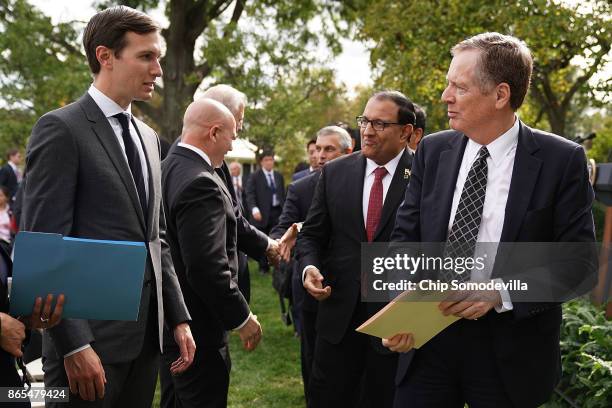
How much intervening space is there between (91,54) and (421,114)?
2.94 meters

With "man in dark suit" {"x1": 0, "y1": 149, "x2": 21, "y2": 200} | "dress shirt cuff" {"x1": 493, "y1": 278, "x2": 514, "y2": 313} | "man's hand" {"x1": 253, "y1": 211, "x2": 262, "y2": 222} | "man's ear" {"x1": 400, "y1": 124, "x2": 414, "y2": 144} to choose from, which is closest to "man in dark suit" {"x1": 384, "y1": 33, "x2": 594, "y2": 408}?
"dress shirt cuff" {"x1": 493, "y1": 278, "x2": 514, "y2": 313}

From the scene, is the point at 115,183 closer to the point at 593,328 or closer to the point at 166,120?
the point at 593,328

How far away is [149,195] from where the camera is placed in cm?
302

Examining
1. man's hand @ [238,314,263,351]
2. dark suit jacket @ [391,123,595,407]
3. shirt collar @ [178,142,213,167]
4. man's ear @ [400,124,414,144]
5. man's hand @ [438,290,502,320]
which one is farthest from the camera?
man's ear @ [400,124,414,144]

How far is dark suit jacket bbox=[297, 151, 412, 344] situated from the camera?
14.6 ft

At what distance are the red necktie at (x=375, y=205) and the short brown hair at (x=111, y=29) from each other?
1.97 m

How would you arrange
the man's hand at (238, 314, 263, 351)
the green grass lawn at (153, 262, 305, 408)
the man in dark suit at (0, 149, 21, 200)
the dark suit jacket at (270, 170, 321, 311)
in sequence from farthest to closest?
the man in dark suit at (0, 149, 21, 200)
the green grass lawn at (153, 262, 305, 408)
the dark suit jacket at (270, 170, 321, 311)
the man's hand at (238, 314, 263, 351)

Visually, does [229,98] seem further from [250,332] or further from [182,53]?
[182,53]

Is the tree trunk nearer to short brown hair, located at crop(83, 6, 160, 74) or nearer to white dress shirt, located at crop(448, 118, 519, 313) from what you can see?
short brown hair, located at crop(83, 6, 160, 74)

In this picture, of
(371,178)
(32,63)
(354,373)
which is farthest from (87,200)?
(32,63)

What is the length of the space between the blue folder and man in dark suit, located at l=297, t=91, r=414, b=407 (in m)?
1.91

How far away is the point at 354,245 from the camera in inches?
178

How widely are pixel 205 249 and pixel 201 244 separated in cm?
3

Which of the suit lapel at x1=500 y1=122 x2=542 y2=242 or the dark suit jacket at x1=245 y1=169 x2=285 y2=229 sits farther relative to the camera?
the dark suit jacket at x1=245 y1=169 x2=285 y2=229
